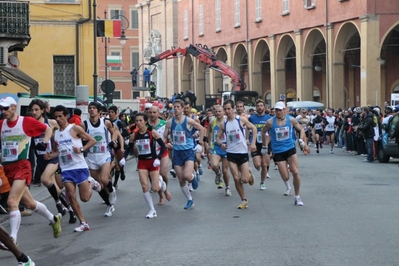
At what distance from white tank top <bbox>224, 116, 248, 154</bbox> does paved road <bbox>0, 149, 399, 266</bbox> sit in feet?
3.10

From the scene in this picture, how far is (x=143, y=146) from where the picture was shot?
13.6 meters

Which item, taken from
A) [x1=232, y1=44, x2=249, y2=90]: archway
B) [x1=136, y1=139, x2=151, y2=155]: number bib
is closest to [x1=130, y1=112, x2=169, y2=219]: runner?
[x1=136, y1=139, x2=151, y2=155]: number bib

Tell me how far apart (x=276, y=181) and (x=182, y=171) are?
5473 mm

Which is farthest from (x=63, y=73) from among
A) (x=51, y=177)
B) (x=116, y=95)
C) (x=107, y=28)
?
(x=116, y=95)

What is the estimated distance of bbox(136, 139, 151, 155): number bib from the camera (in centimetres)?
1355

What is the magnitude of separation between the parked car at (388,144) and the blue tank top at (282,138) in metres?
9.26

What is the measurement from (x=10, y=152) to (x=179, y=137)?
189 inches

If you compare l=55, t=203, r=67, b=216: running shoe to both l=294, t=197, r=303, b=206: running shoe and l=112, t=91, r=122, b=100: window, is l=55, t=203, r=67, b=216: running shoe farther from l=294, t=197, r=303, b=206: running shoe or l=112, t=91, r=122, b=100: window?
l=112, t=91, r=122, b=100: window

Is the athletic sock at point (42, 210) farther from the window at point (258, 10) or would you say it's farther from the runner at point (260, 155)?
the window at point (258, 10)

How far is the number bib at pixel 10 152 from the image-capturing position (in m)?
10.3

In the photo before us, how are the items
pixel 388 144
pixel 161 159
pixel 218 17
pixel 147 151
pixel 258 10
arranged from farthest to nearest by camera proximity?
pixel 218 17
pixel 258 10
pixel 388 144
pixel 161 159
pixel 147 151

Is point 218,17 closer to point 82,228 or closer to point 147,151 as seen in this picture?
point 147,151

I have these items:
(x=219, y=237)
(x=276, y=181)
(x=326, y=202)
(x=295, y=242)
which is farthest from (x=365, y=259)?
(x=276, y=181)

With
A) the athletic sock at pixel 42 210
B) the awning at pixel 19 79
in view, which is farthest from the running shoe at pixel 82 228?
the awning at pixel 19 79
